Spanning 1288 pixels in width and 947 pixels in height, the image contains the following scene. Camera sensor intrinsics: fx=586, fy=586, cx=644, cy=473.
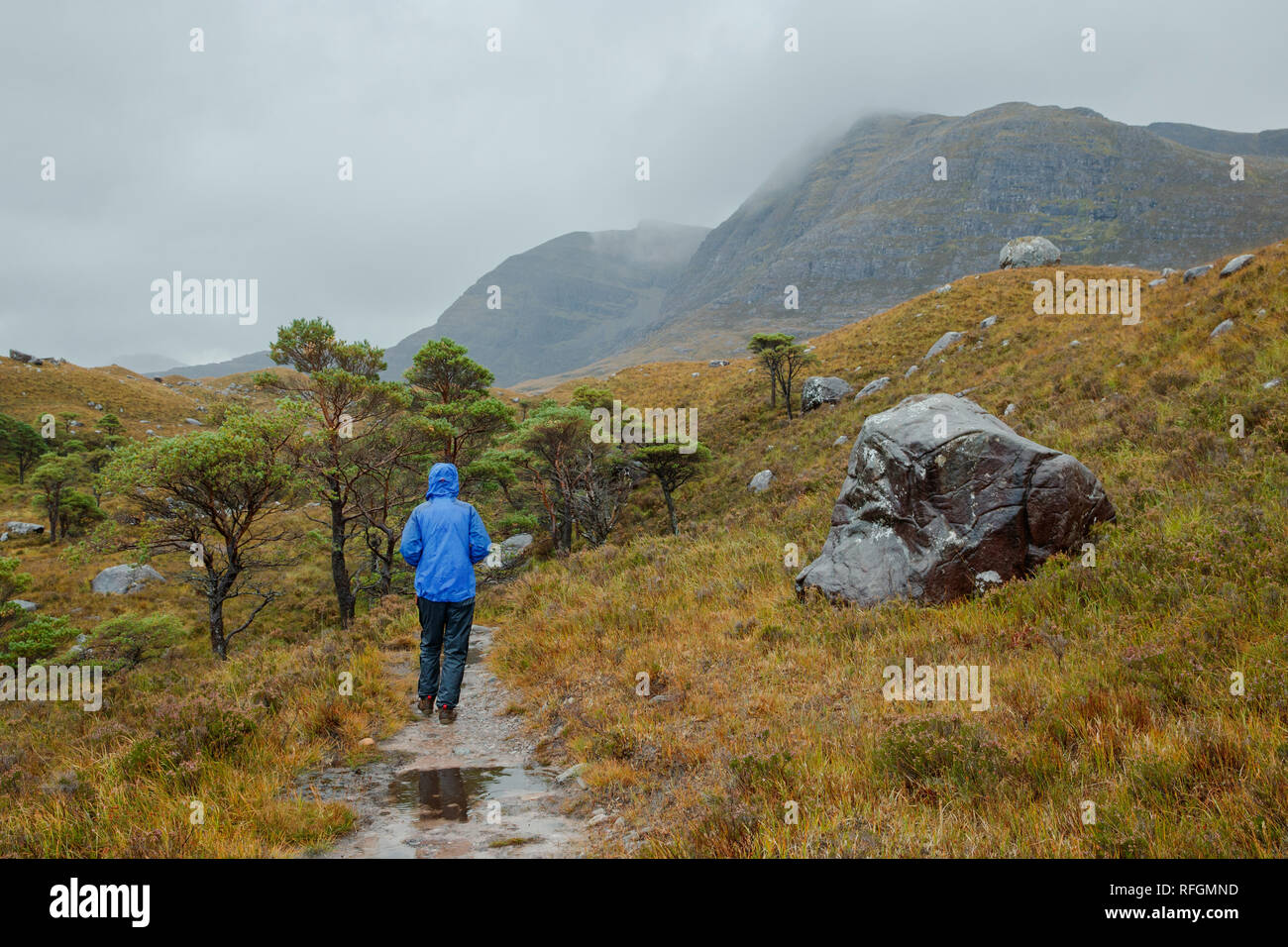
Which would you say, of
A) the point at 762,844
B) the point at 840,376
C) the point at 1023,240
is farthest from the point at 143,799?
the point at 1023,240

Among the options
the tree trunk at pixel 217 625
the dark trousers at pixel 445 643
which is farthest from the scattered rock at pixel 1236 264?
the tree trunk at pixel 217 625

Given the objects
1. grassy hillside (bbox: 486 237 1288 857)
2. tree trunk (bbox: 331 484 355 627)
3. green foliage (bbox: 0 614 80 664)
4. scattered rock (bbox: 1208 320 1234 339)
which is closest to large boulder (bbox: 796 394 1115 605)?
grassy hillside (bbox: 486 237 1288 857)

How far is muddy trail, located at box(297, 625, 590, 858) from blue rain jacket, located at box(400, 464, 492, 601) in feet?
5.44

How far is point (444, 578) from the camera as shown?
7105 millimetres

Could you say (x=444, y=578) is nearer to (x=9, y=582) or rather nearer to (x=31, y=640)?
(x=31, y=640)

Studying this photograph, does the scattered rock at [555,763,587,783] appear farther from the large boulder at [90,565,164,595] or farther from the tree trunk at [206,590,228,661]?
the large boulder at [90,565,164,595]

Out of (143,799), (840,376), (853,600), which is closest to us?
(143,799)

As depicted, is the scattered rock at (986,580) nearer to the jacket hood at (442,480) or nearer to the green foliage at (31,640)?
the jacket hood at (442,480)

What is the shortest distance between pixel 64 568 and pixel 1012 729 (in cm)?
4344

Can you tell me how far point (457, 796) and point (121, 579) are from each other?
3631cm

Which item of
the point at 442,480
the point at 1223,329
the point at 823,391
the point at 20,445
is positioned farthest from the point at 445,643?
the point at 20,445

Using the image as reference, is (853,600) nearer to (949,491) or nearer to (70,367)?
(949,491)

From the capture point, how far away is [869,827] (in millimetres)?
3387

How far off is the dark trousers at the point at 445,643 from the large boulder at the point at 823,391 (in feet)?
87.5
